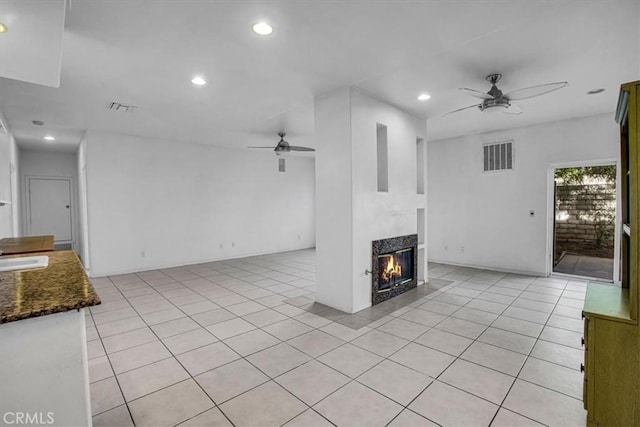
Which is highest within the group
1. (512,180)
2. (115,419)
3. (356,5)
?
(356,5)

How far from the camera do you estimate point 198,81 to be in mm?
3531

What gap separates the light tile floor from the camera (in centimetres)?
197

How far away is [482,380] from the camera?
230 cm

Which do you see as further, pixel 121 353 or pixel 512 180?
pixel 512 180

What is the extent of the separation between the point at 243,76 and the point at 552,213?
5.69m

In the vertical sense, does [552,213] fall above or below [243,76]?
below

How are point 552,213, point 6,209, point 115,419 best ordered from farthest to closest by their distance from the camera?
point 552,213 → point 6,209 → point 115,419

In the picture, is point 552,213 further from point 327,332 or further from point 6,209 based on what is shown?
point 6,209

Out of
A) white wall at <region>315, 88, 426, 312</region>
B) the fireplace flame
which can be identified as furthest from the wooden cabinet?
the fireplace flame

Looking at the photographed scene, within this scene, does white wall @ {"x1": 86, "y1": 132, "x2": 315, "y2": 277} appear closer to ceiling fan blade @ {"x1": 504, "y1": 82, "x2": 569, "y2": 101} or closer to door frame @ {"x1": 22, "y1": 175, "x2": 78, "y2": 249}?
door frame @ {"x1": 22, "y1": 175, "x2": 78, "y2": 249}

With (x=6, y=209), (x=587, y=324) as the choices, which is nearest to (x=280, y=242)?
(x=6, y=209)

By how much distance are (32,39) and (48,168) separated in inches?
336

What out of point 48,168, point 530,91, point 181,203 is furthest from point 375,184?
point 48,168

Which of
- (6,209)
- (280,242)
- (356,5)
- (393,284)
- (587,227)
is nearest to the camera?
(356,5)
